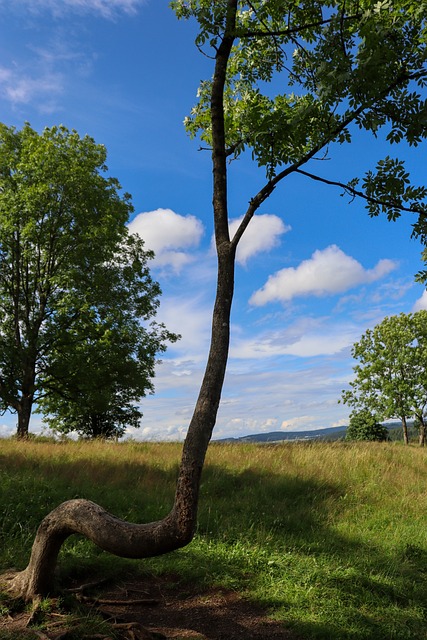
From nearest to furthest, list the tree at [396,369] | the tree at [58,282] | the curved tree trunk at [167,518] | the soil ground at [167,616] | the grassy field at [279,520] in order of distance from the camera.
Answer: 1. the curved tree trunk at [167,518]
2. the soil ground at [167,616]
3. the grassy field at [279,520]
4. the tree at [58,282]
5. the tree at [396,369]

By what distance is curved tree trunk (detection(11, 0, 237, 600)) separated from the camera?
436 centimetres

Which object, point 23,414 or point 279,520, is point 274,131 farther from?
point 23,414

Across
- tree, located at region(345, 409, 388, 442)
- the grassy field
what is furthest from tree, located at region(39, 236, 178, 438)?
tree, located at region(345, 409, 388, 442)

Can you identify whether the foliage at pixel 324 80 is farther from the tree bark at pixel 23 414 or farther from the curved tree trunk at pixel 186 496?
the tree bark at pixel 23 414

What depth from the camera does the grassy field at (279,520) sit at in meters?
5.82

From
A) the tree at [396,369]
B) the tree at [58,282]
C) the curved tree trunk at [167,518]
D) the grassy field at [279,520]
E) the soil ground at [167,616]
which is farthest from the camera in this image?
the tree at [396,369]

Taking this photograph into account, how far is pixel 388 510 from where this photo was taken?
9.80 m

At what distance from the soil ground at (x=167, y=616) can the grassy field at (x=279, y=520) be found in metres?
0.28

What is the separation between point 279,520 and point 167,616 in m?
3.82

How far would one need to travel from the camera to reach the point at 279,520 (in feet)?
28.7

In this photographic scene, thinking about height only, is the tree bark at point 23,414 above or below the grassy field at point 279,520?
above

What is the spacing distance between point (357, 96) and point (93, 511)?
5.45 meters

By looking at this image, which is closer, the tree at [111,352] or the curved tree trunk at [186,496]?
the curved tree trunk at [186,496]

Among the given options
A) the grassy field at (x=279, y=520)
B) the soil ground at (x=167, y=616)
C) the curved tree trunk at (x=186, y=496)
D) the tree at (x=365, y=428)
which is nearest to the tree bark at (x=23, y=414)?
the grassy field at (x=279, y=520)
